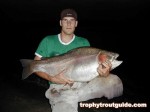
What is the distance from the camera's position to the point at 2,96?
5.27 meters

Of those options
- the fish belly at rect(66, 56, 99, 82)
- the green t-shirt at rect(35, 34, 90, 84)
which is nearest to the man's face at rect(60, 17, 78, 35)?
the green t-shirt at rect(35, 34, 90, 84)

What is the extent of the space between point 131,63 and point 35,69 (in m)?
6.75

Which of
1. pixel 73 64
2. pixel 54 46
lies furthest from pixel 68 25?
pixel 73 64

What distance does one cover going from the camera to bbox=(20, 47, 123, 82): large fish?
110 inches

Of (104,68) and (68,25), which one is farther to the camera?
(68,25)

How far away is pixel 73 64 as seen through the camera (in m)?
2.84

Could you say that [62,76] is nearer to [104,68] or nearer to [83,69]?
[83,69]

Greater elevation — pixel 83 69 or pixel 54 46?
pixel 54 46

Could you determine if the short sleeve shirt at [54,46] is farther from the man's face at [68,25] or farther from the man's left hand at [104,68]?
the man's left hand at [104,68]

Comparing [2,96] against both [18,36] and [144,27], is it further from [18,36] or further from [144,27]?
[144,27]

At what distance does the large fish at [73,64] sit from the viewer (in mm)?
2787

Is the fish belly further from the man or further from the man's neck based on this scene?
the man's neck

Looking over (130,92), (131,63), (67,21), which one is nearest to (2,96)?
(130,92)

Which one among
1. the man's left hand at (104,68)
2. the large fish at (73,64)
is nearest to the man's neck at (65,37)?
the large fish at (73,64)
